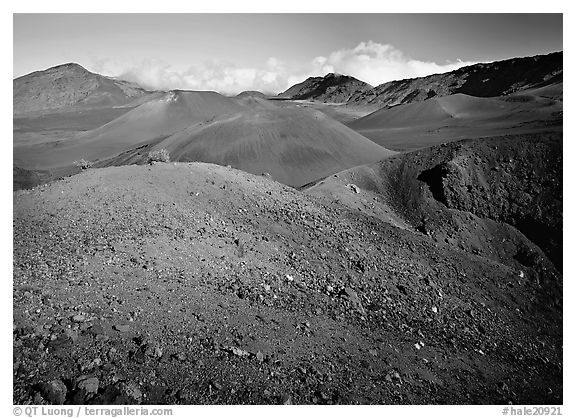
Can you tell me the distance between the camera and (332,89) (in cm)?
17238

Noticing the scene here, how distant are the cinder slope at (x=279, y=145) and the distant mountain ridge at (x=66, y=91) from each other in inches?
3683

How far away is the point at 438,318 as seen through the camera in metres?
7.91

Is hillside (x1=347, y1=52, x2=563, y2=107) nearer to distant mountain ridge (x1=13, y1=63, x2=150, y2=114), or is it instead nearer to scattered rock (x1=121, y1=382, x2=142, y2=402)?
distant mountain ridge (x1=13, y1=63, x2=150, y2=114)

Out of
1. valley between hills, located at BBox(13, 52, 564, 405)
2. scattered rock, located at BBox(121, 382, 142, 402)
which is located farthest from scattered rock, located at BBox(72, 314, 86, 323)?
scattered rock, located at BBox(121, 382, 142, 402)

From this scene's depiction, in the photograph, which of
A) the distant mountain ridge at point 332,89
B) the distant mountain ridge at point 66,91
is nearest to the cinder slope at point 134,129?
the distant mountain ridge at point 66,91

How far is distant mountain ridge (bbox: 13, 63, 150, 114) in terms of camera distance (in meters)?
111

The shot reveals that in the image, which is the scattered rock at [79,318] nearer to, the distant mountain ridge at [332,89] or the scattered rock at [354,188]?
the scattered rock at [354,188]

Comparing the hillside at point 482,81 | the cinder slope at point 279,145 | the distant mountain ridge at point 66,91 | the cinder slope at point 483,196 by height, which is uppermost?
the distant mountain ridge at point 66,91

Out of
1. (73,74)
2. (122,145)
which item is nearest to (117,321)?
(122,145)

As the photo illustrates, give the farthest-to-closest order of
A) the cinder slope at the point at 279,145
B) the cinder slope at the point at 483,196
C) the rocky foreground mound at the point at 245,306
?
the cinder slope at the point at 279,145 < the cinder slope at the point at 483,196 < the rocky foreground mound at the point at 245,306

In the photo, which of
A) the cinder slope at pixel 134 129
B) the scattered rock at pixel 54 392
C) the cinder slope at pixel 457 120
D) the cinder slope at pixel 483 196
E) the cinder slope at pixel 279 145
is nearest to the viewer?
the scattered rock at pixel 54 392

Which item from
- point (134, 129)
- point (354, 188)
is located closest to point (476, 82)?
point (134, 129)

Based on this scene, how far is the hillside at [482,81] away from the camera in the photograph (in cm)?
8825

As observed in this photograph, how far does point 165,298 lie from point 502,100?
223 feet
